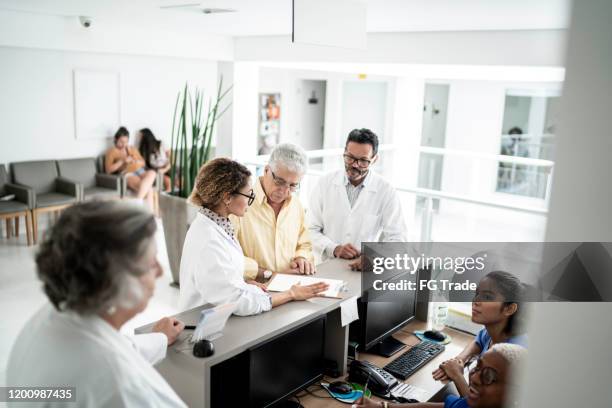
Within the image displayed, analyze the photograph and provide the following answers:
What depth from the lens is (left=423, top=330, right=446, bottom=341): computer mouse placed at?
8.89 feet

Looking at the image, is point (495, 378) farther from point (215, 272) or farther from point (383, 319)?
point (215, 272)

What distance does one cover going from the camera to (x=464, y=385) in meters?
2.05

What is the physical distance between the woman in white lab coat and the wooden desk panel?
0.41 m

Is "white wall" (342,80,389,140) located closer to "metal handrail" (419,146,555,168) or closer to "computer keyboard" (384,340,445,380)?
"metal handrail" (419,146,555,168)

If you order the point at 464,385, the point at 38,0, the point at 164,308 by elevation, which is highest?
the point at 38,0

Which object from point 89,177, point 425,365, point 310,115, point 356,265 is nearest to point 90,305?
point 356,265

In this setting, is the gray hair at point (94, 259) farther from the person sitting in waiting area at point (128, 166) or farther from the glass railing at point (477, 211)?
the person sitting in waiting area at point (128, 166)

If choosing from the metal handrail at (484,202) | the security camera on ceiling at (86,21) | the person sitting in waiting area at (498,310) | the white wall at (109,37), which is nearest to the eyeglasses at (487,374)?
the person sitting in waiting area at (498,310)

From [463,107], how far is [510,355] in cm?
816

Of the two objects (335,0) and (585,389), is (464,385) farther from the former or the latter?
(335,0)

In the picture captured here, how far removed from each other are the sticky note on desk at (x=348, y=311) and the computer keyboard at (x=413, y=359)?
32cm

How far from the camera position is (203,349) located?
165 cm

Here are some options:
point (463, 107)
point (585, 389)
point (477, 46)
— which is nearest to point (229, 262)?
point (585, 389)

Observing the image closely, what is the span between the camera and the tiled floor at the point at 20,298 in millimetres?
4270
